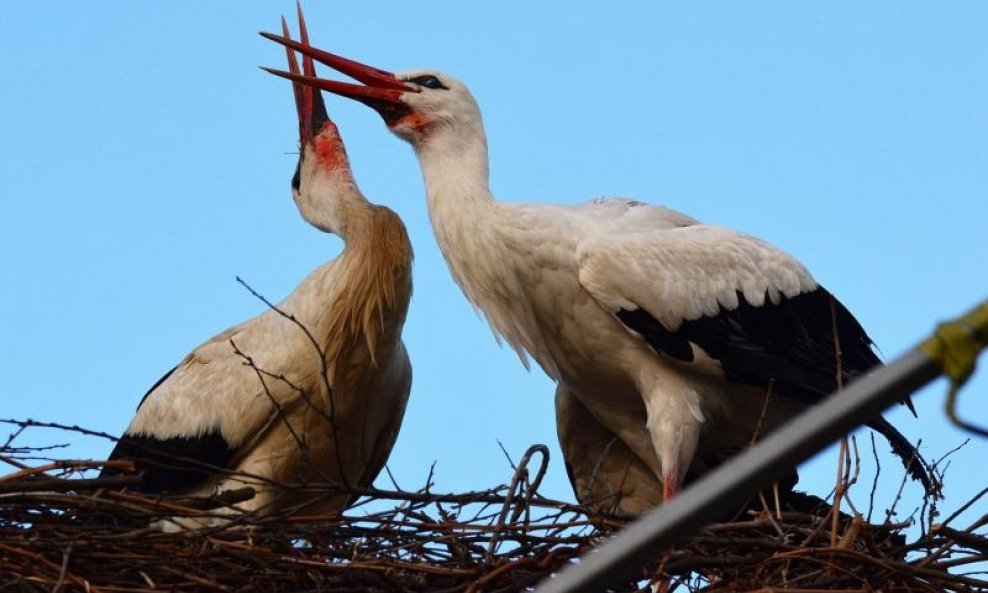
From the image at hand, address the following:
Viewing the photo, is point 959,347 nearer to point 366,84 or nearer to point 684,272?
point 684,272

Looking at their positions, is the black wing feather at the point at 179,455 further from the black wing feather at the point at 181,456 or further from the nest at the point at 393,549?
the nest at the point at 393,549

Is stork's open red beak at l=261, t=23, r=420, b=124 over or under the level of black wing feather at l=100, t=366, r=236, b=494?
over

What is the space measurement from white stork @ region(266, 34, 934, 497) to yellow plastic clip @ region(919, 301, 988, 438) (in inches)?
156

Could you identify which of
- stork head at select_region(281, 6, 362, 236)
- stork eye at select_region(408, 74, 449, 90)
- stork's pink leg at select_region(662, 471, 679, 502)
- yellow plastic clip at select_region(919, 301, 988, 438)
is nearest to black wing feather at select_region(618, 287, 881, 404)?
stork's pink leg at select_region(662, 471, 679, 502)

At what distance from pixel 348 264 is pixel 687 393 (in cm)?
144

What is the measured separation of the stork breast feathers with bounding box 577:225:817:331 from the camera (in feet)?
16.9

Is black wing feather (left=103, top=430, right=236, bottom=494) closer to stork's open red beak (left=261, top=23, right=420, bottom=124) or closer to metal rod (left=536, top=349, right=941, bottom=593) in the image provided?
stork's open red beak (left=261, top=23, right=420, bottom=124)

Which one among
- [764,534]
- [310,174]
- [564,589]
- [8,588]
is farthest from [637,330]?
[564,589]

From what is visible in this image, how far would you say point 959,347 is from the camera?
1.17m

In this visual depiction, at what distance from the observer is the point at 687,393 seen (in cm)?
527

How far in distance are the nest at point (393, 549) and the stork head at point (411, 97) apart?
1557 millimetres

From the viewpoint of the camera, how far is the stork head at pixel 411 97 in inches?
219

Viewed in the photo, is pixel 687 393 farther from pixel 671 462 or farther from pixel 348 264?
pixel 348 264

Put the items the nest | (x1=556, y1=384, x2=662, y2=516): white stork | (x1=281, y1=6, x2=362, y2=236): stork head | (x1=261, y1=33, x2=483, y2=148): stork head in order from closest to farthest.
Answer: the nest < (x1=261, y1=33, x2=483, y2=148): stork head < (x1=556, y1=384, x2=662, y2=516): white stork < (x1=281, y1=6, x2=362, y2=236): stork head
